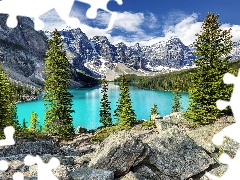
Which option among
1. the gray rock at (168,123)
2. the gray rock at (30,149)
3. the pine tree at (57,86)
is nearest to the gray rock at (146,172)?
the gray rock at (30,149)

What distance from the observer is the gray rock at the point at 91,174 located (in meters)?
9.26

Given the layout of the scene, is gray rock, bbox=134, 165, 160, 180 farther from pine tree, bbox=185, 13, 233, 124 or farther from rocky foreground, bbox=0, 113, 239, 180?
pine tree, bbox=185, 13, 233, 124

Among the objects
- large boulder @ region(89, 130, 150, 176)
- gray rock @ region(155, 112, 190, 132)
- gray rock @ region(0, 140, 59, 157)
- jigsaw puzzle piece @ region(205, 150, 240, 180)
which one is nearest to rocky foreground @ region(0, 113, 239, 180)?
large boulder @ region(89, 130, 150, 176)

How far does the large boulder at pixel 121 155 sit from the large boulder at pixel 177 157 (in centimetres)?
87

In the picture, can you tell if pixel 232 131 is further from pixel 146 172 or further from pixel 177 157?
pixel 177 157

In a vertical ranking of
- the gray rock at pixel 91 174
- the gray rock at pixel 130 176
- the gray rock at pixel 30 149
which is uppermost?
the gray rock at pixel 91 174

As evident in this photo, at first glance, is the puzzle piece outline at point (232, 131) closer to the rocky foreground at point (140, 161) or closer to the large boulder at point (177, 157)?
the rocky foreground at point (140, 161)

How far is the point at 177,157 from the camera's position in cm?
1218

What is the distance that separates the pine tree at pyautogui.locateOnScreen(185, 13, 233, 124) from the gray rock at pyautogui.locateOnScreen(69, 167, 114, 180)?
17.8 m

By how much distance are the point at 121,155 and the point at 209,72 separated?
1792cm

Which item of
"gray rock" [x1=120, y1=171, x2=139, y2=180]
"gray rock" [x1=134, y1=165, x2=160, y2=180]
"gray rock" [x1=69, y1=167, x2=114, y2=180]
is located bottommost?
"gray rock" [x1=134, y1=165, x2=160, y2=180]

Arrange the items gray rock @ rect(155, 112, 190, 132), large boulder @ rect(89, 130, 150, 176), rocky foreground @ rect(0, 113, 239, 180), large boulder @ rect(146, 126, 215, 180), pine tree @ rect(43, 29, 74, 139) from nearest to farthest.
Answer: rocky foreground @ rect(0, 113, 239, 180) → large boulder @ rect(89, 130, 150, 176) → large boulder @ rect(146, 126, 215, 180) → gray rock @ rect(155, 112, 190, 132) → pine tree @ rect(43, 29, 74, 139)

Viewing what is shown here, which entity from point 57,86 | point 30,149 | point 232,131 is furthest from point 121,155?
point 57,86

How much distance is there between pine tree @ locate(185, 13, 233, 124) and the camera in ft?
83.3
